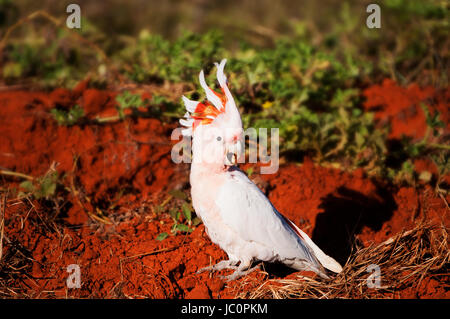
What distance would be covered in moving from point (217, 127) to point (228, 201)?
1.81ft

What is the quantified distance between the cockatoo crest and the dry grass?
4.19 feet

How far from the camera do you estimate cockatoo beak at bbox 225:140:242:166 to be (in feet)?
9.16

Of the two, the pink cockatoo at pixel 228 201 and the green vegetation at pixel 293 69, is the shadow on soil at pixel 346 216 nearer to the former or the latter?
the green vegetation at pixel 293 69

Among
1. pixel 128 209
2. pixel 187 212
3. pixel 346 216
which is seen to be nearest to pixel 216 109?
pixel 187 212

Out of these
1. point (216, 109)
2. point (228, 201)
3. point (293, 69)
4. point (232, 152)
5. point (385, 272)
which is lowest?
point (385, 272)

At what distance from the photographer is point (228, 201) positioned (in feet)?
9.43

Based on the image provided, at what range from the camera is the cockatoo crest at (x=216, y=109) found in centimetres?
275

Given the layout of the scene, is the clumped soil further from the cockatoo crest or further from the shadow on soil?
the cockatoo crest

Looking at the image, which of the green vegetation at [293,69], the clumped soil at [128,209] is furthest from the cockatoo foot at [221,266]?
the green vegetation at [293,69]

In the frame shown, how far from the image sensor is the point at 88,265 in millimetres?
3146

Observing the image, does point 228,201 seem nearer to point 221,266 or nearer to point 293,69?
point 221,266

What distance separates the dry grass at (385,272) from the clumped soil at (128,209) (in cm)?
7

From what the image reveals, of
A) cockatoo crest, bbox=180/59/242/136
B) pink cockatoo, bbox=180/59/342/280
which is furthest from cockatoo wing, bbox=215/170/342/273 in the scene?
cockatoo crest, bbox=180/59/242/136

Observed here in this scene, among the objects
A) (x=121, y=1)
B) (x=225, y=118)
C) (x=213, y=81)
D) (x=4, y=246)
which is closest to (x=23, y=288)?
(x=4, y=246)
